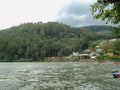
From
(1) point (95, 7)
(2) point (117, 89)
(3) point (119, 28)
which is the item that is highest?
(1) point (95, 7)

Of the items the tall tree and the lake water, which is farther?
the lake water

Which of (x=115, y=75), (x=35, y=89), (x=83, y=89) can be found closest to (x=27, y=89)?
(x=35, y=89)

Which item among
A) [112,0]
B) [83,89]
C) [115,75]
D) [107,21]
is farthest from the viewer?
[115,75]

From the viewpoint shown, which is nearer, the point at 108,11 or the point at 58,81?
the point at 108,11

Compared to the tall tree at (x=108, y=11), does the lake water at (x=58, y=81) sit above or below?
below

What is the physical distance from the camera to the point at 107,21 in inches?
495

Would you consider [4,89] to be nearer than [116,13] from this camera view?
No

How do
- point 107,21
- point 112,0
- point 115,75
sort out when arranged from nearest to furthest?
1. point 112,0
2. point 107,21
3. point 115,75

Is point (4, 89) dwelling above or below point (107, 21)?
below

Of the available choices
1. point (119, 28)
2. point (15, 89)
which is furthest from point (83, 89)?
point (119, 28)

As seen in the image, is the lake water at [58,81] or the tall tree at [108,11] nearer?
the tall tree at [108,11]

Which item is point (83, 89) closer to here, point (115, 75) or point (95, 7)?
point (115, 75)

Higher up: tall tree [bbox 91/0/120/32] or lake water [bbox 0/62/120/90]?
tall tree [bbox 91/0/120/32]

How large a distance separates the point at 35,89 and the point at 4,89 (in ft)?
16.1
